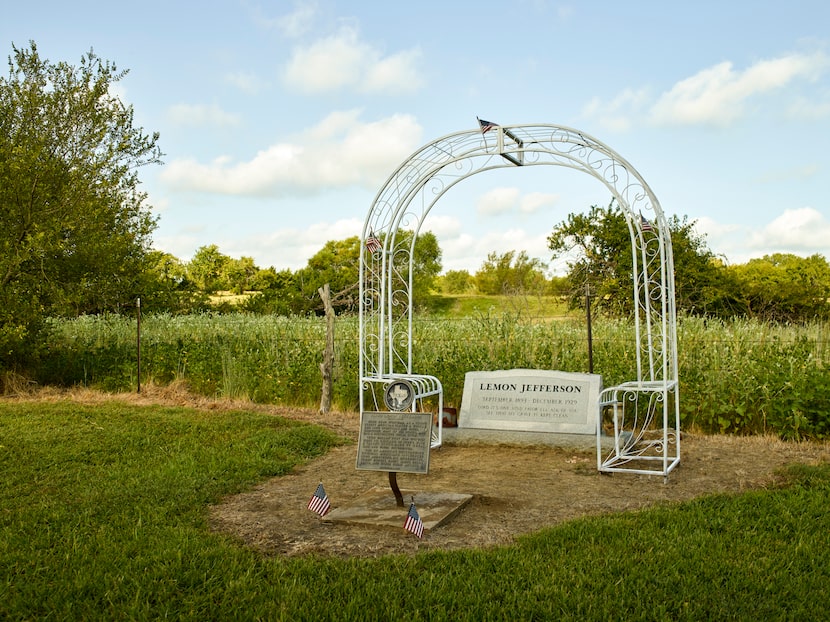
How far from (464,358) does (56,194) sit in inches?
286

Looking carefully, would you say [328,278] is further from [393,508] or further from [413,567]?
[413,567]

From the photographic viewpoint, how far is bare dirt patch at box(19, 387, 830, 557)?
16.0 ft

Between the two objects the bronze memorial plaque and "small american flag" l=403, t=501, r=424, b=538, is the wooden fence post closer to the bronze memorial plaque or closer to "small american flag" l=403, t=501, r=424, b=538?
the bronze memorial plaque

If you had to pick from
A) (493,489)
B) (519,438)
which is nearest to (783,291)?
(519,438)

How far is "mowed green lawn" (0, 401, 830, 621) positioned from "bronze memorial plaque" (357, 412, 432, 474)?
55 cm

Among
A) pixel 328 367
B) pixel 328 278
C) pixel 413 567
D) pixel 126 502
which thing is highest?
pixel 328 278

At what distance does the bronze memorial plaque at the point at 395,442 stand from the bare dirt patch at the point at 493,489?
0.46 metres

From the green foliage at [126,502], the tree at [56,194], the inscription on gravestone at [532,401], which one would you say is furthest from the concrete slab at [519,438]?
the tree at [56,194]

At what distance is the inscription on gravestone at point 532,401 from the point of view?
7949 mm

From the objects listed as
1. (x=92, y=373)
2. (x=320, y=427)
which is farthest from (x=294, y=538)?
(x=92, y=373)

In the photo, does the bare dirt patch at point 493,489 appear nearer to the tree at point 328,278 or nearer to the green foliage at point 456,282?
the tree at point 328,278

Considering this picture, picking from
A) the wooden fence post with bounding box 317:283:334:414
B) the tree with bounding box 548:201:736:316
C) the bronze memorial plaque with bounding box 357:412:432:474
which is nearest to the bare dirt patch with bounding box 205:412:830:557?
the bronze memorial plaque with bounding box 357:412:432:474

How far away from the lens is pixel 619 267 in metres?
14.6

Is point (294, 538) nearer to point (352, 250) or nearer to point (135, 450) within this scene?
point (135, 450)
